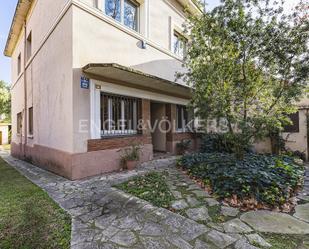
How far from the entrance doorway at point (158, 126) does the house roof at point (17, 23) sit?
7858 millimetres

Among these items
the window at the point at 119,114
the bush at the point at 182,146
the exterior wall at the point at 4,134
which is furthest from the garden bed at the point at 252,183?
the exterior wall at the point at 4,134

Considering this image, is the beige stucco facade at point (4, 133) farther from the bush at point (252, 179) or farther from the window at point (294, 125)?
the window at point (294, 125)

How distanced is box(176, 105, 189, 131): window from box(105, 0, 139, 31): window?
187 inches

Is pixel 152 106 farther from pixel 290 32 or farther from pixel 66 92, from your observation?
pixel 290 32

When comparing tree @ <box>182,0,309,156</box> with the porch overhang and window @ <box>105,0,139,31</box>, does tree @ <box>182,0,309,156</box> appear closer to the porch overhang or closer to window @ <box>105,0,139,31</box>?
the porch overhang

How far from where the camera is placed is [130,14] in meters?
8.01

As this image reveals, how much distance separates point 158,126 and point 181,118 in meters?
1.60

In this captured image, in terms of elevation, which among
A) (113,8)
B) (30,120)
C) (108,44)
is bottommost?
(30,120)

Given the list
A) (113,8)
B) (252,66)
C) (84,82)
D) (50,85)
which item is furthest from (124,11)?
(252,66)

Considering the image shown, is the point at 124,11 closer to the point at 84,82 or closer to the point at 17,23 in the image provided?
the point at 84,82

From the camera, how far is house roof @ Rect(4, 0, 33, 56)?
953 cm

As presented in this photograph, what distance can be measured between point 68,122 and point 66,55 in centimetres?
209

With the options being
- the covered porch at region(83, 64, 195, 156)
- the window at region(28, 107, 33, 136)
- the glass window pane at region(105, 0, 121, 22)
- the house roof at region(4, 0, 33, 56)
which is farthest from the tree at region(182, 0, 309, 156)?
the house roof at region(4, 0, 33, 56)

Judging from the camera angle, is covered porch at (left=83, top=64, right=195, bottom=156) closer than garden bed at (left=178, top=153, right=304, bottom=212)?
No
